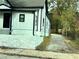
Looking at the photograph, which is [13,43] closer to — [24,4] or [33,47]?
[33,47]

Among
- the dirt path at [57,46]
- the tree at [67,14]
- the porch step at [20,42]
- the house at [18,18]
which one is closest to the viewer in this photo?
the porch step at [20,42]

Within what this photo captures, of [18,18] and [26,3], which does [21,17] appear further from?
[26,3]

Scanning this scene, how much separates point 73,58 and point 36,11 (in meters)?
11.2

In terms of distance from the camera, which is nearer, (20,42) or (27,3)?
(20,42)

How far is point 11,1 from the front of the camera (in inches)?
1046

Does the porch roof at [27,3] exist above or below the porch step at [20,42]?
above

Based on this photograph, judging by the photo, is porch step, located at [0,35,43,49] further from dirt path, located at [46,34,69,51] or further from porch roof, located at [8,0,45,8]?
porch roof, located at [8,0,45,8]

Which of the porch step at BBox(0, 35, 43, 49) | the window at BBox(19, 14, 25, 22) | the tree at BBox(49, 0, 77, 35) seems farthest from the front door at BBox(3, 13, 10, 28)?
the tree at BBox(49, 0, 77, 35)

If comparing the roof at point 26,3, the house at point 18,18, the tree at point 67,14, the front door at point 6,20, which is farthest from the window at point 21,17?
the tree at point 67,14

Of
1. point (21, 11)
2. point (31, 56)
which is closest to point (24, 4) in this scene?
point (21, 11)

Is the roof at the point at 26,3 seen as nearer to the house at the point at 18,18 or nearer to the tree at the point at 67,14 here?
the house at the point at 18,18

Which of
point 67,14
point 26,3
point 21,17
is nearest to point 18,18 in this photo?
point 21,17

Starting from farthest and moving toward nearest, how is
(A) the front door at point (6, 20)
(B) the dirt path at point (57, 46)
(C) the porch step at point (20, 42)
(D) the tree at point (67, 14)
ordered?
(D) the tree at point (67, 14), (A) the front door at point (6, 20), (B) the dirt path at point (57, 46), (C) the porch step at point (20, 42)

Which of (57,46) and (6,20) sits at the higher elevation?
(6,20)
